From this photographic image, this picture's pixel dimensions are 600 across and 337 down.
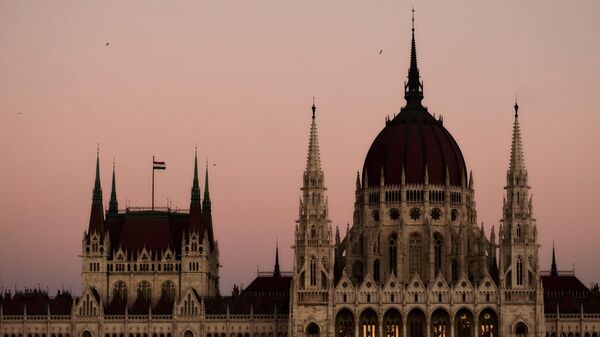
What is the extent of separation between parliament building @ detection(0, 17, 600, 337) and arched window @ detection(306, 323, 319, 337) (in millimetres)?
143

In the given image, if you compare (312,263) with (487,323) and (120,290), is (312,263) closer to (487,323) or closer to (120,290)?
(487,323)

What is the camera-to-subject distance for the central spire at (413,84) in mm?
187625

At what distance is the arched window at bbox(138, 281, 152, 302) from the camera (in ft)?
584

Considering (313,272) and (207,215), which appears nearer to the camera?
(313,272)

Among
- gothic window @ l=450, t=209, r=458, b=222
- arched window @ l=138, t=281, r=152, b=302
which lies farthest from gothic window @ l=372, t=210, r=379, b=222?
arched window @ l=138, t=281, r=152, b=302

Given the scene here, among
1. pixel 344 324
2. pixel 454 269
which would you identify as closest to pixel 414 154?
pixel 454 269

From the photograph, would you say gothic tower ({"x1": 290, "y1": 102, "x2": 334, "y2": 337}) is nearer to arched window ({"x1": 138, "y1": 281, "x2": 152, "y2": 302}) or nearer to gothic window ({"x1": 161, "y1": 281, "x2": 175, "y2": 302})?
gothic window ({"x1": 161, "y1": 281, "x2": 175, "y2": 302})

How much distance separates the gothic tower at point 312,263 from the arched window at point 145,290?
58.3ft

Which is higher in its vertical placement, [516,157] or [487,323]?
[516,157]

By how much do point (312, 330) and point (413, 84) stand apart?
113ft

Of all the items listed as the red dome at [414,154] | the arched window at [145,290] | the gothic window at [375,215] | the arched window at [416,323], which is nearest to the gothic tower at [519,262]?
the arched window at [416,323]

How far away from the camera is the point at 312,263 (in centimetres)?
17038

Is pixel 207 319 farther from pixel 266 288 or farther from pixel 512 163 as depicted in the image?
pixel 512 163

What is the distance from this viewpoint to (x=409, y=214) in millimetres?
179500
